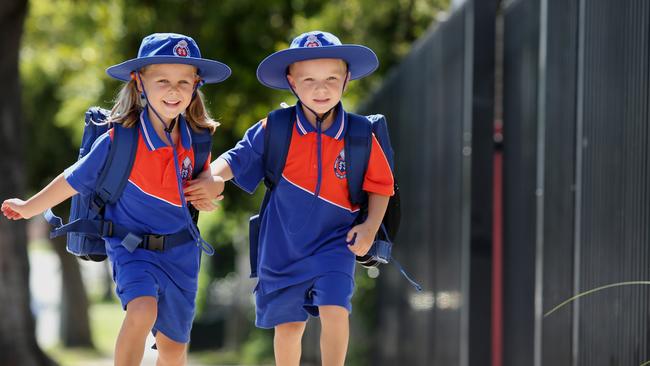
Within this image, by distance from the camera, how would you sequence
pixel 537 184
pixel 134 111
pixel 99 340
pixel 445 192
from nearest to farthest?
pixel 134 111 → pixel 537 184 → pixel 445 192 → pixel 99 340

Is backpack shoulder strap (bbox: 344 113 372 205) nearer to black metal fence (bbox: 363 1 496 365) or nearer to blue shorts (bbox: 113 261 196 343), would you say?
blue shorts (bbox: 113 261 196 343)

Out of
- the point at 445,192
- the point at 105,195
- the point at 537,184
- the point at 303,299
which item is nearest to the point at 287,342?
the point at 303,299

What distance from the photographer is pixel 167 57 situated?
193 inches

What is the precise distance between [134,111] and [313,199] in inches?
33.1

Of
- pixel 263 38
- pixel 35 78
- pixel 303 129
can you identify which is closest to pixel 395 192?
pixel 303 129

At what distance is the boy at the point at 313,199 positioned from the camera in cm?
493

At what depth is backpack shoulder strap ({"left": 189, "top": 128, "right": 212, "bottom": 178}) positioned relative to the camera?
17.0ft

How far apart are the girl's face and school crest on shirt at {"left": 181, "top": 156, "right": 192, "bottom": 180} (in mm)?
194

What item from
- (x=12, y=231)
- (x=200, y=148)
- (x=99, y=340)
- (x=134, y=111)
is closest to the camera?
(x=134, y=111)

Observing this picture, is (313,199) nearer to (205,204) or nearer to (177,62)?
(205,204)

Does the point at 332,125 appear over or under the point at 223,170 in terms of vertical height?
over

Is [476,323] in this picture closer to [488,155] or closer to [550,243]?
[488,155]

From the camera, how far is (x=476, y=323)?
6.86 m

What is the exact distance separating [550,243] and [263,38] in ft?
41.2
